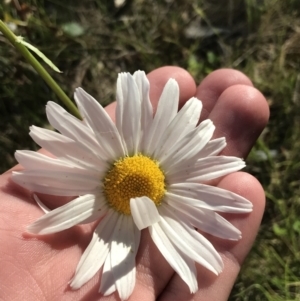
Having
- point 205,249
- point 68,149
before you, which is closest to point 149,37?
point 68,149

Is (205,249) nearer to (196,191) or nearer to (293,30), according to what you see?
(196,191)

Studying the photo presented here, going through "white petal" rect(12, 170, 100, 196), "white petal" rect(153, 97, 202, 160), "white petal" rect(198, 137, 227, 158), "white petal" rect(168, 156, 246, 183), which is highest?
"white petal" rect(12, 170, 100, 196)

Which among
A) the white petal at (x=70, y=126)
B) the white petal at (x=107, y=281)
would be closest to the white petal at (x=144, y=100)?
the white petal at (x=70, y=126)

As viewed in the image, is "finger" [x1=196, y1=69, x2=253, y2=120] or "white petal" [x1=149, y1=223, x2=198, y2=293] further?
"finger" [x1=196, y1=69, x2=253, y2=120]

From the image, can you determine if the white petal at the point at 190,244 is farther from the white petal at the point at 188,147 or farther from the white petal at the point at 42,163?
the white petal at the point at 42,163

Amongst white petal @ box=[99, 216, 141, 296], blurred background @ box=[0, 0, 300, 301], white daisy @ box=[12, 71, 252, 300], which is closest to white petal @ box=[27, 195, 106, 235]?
white daisy @ box=[12, 71, 252, 300]

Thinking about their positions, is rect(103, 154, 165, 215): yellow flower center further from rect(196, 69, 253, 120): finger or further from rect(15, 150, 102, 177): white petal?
rect(196, 69, 253, 120): finger

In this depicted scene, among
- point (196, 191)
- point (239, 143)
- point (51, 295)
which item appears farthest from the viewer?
point (239, 143)

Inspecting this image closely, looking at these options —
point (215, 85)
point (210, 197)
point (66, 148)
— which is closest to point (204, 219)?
point (210, 197)
